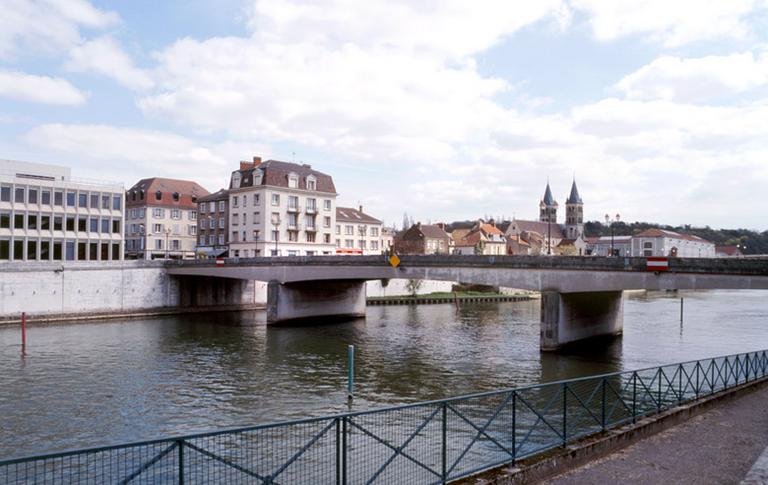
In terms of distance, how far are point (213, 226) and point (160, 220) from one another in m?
11.5

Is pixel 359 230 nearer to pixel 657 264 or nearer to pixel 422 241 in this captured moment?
pixel 422 241

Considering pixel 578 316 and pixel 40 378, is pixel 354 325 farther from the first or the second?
pixel 40 378

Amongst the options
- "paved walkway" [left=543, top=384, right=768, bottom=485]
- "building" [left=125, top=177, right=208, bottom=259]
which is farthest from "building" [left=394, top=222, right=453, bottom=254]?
"paved walkway" [left=543, top=384, right=768, bottom=485]

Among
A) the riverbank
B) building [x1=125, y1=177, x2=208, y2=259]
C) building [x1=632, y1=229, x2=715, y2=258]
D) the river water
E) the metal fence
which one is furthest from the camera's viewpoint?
building [x1=632, y1=229, x2=715, y2=258]

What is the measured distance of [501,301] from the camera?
3270 inches

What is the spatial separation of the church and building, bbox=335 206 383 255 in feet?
210

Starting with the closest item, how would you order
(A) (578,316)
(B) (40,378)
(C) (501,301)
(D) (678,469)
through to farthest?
(D) (678,469) → (B) (40,378) → (A) (578,316) → (C) (501,301)

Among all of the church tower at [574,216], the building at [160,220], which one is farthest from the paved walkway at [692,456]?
the church tower at [574,216]

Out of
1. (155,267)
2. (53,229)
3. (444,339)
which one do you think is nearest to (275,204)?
(155,267)

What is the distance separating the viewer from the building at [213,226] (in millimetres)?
83125

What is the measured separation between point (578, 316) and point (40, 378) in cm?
3283

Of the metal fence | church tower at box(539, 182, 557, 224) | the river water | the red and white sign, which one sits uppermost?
church tower at box(539, 182, 557, 224)

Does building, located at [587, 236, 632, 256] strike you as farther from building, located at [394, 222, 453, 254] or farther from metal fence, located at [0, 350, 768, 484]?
metal fence, located at [0, 350, 768, 484]

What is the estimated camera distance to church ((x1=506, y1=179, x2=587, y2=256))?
530 ft
